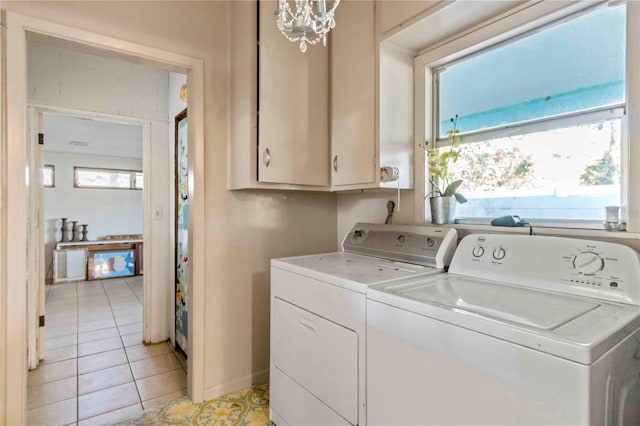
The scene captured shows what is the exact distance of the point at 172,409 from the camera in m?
1.92

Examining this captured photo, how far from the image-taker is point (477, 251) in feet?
4.51

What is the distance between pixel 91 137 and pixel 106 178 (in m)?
1.55

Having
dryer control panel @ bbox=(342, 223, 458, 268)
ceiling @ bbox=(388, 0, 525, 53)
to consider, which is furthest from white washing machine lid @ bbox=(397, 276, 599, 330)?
ceiling @ bbox=(388, 0, 525, 53)

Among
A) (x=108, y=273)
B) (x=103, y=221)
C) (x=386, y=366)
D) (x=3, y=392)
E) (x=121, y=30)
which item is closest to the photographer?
(x=386, y=366)

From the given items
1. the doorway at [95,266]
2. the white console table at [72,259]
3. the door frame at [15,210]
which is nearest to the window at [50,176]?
the doorway at [95,266]

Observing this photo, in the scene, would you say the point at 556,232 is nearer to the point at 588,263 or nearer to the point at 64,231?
the point at 588,263

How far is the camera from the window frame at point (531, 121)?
1158 mm

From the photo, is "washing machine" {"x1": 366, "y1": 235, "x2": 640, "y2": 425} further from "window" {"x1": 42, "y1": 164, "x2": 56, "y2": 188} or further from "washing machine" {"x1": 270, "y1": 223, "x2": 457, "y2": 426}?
"window" {"x1": 42, "y1": 164, "x2": 56, "y2": 188}

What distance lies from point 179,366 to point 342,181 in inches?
75.1

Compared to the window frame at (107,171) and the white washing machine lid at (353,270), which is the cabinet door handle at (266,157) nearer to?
the white washing machine lid at (353,270)

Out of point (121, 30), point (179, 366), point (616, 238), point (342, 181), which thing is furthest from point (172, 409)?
point (616, 238)

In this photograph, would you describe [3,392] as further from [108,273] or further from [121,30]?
[108,273]

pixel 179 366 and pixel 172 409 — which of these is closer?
pixel 172 409

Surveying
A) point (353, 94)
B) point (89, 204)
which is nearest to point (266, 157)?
point (353, 94)
